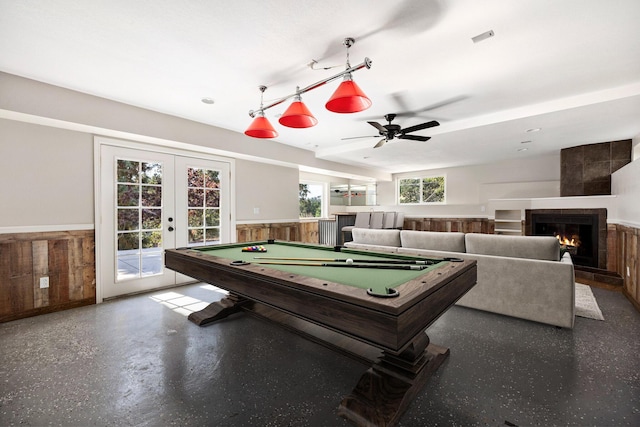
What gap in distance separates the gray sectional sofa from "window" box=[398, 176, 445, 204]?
17.9 feet

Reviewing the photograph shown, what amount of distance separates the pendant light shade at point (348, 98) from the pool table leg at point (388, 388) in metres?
1.69

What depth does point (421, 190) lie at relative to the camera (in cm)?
867

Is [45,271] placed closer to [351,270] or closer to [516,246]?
[351,270]

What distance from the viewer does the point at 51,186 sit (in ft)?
10.4

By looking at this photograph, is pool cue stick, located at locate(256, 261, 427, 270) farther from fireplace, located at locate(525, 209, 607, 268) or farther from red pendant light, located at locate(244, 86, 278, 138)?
fireplace, located at locate(525, 209, 607, 268)

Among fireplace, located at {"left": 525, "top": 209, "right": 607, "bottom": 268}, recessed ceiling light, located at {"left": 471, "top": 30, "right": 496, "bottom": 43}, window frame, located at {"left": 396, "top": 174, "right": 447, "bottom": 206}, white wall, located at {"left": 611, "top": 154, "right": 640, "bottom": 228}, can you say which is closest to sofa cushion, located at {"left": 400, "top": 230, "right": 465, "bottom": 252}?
recessed ceiling light, located at {"left": 471, "top": 30, "right": 496, "bottom": 43}

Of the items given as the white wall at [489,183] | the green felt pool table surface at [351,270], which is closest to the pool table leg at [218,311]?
the green felt pool table surface at [351,270]

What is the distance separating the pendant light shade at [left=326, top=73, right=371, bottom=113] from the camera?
1.95 m

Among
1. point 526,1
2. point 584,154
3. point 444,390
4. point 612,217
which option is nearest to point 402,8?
point 526,1

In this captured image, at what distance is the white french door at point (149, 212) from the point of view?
11.9 feet

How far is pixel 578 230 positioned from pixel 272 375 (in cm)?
611

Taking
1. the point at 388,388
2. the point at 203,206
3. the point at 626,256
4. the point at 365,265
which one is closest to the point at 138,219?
the point at 203,206

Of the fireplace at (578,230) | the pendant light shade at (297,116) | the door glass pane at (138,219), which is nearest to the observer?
the pendant light shade at (297,116)

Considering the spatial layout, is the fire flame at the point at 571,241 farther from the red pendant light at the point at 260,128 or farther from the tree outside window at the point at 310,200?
the red pendant light at the point at 260,128
